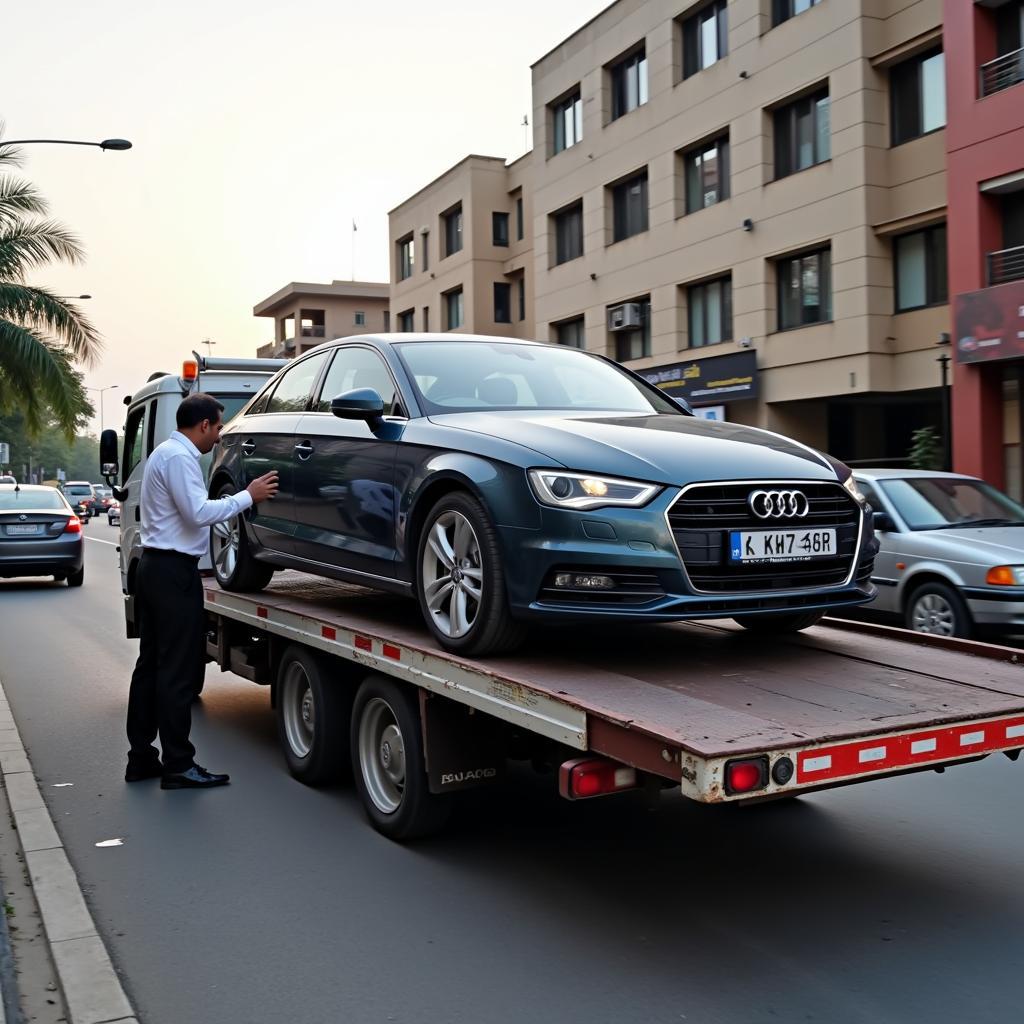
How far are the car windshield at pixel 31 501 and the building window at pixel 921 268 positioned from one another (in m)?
14.5

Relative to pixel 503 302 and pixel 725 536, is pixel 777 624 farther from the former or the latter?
pixel 503 302

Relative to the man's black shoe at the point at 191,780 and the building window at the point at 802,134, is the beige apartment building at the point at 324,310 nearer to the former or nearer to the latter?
the building window at the point at 802,134

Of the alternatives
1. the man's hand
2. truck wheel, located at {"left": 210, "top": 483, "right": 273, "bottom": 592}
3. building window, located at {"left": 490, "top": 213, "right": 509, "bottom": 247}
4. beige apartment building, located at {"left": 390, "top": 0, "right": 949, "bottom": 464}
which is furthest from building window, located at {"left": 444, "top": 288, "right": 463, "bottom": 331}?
the man's hand

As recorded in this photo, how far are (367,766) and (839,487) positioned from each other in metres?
2.41

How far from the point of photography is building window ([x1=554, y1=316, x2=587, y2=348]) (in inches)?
1222

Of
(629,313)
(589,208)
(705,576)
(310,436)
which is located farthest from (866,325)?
(705,576)

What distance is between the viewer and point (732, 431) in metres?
5.25

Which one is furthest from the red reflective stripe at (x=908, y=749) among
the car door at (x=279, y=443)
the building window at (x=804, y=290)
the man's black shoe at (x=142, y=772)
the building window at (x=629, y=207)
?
the building window at (x=629, y=207)

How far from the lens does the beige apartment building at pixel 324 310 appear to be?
215ft

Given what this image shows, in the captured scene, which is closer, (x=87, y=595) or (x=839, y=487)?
(x=839, y=487)

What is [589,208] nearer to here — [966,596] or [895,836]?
[966,596]

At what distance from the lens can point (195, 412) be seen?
646 cm

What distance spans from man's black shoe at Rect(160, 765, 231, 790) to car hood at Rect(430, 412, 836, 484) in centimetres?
232

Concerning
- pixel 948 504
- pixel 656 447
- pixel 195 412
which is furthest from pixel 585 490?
Result: pixel 948 504
